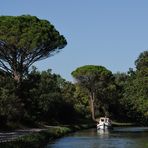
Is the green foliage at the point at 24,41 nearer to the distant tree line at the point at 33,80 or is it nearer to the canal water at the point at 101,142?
the distant tree line at the point at 33,80

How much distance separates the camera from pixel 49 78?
80.4m

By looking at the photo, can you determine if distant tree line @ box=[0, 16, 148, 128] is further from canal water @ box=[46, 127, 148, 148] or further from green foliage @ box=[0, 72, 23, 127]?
canal water @ box=[46, 127, 148, 148]

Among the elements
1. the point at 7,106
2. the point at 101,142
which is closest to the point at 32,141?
the point at 101,142

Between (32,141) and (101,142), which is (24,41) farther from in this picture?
(32,141)

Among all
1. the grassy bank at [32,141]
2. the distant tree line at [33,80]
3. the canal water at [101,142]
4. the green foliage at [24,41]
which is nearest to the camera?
the grassy bank at [32,141]

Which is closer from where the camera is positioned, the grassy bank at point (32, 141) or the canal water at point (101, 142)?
the grassy bank at point (32, 141)

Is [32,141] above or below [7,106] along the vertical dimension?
below

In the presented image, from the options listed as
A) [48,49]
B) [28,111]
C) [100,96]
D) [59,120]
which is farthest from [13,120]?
[100,96]

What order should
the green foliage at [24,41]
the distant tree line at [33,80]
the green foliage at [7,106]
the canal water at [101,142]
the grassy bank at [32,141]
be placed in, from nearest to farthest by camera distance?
the grassy bank at [32,141]
the canal water at [101,142]
the green foliage at [7,106]
the distant tree line at [33,80]
the green foliage at [24,41]

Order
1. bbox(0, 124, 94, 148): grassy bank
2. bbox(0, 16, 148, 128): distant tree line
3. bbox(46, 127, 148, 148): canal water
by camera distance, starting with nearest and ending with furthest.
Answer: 1. bbox(0, 124, 94, 148): grassy bank
2. bbox(46, 127, 148, 148): canal water
3. bbox(0, 16, 148, 128): distant tree line

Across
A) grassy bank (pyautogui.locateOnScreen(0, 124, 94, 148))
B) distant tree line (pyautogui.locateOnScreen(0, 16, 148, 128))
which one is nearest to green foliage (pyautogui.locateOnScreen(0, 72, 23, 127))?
distant tree line (pyautogui.locateOnScreen(0, 16, 148, 128))

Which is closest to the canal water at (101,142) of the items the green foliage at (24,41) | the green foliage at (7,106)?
the green foliage at (7,106)

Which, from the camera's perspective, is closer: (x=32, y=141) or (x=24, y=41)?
(x=32, y=141)

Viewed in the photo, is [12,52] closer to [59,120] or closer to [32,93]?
[32,93]
